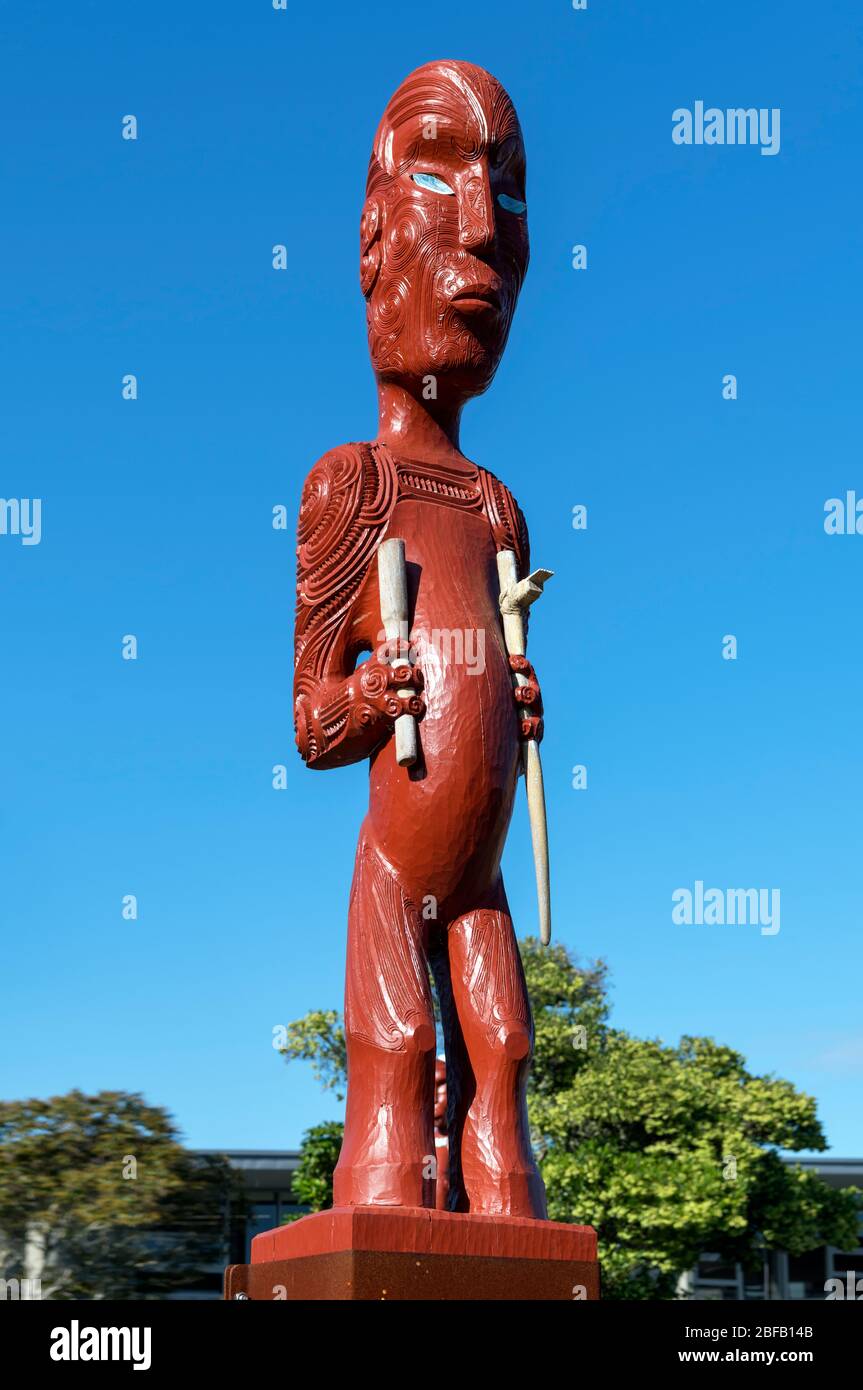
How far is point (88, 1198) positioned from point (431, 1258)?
1685 centimetres

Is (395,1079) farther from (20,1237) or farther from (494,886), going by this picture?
(20,1237)

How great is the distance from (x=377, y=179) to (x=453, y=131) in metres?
0.56

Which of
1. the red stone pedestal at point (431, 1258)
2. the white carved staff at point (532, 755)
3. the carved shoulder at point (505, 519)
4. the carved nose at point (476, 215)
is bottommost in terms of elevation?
the red stone pedestal at point (431, 1258)

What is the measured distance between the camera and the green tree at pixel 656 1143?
25344 millimetres

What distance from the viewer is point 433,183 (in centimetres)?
833

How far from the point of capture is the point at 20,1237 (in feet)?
72.5

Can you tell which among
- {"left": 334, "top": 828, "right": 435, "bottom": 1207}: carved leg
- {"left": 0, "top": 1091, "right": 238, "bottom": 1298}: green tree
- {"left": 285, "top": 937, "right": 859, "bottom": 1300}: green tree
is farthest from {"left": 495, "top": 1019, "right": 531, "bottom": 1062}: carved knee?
{"left": 285, "top": 937, "right": 859, "bottom": 1300}: green tree

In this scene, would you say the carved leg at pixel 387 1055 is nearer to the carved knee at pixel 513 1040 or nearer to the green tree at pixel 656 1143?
the carved knee at pixel 513 1040

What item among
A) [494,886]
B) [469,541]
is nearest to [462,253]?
[469,541]

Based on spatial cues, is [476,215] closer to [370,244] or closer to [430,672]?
[370,244]

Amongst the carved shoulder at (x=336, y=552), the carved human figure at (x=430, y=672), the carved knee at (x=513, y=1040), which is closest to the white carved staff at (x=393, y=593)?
the carved human figure at (x=430, y=672)
